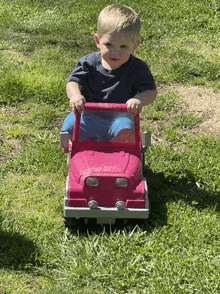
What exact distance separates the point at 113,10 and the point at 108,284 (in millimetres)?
2098

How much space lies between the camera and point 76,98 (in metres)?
3.39

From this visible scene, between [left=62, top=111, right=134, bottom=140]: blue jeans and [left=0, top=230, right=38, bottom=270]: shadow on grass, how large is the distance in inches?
38.8

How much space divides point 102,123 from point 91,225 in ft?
2.89

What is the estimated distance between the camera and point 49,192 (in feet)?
13.1

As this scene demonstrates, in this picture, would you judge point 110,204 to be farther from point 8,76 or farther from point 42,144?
point 8,76

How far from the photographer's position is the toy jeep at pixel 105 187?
326 centimetres

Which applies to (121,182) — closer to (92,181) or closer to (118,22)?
(92,181)

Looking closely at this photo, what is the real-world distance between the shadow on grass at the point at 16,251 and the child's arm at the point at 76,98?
1.14 m

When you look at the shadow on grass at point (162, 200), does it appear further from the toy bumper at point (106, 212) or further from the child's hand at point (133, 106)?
the child's hand at point (133, 106)

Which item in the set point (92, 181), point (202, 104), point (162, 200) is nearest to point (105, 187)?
point (92, 181)

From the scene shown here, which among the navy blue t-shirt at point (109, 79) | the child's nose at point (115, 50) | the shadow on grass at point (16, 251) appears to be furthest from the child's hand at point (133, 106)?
the shadow on grass at point (16, 251)

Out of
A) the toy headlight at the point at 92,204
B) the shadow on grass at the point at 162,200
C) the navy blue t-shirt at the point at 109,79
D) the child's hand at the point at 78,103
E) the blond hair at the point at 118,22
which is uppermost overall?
the blond hair at the point at 118,22

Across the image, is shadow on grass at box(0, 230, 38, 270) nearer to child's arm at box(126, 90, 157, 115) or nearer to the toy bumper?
the toy bumper

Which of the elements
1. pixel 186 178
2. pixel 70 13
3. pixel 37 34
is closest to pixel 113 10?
pixel 186 178
